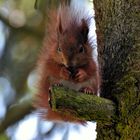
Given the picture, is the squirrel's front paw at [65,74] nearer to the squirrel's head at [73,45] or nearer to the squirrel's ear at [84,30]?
the squirrel's head at [73,45]

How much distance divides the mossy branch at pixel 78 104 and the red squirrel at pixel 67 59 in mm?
233


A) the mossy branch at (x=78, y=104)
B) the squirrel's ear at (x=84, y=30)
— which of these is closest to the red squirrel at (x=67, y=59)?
the squirrel's ear at (x=84, y=30)

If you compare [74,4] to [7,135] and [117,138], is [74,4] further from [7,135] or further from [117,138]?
[7,135]

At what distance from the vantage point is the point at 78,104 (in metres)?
1.09

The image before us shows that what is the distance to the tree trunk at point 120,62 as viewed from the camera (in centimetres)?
121

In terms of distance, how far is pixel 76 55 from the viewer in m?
1.39

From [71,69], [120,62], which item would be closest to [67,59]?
[71,69]

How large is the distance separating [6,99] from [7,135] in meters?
0.35

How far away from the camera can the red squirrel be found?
1380 millimetres

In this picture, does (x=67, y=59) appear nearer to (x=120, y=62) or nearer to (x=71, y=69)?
(x=71, y=69)

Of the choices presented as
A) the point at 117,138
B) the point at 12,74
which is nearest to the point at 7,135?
the point at 12,74

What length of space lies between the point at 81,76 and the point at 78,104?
0.98ft

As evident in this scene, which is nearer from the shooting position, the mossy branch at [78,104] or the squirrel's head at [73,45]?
the mossy branch at [78,104]

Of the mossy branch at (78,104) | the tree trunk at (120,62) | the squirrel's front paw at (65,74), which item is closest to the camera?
the mossy branch at (78,104)
